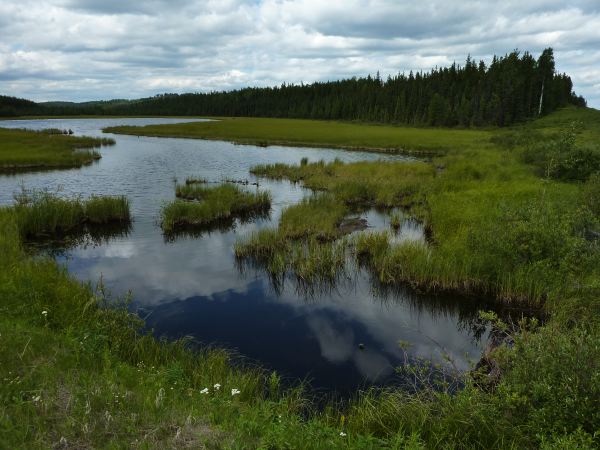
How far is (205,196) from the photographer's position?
30.3 m

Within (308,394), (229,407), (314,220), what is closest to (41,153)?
(314,220)

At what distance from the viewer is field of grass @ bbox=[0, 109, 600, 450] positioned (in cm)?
578

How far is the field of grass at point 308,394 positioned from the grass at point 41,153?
2996 centimetres

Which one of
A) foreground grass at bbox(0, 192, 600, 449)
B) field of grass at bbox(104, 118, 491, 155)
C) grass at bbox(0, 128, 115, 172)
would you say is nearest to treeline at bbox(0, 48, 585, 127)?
field of grass at bbox(104, 118, 491, 155)

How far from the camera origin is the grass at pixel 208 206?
24.6 m

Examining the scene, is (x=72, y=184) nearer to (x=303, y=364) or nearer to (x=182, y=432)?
(x=303, y=364)

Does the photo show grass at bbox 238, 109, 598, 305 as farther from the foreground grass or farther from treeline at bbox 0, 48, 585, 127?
treeline at bbox 0, 48, 585, 127

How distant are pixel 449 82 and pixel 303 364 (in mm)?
136860

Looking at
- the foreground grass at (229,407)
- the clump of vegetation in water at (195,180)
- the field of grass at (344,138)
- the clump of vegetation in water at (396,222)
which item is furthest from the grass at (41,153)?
the foreground grass at (229,407)

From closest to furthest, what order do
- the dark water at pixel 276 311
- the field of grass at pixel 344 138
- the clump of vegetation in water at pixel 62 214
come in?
the dark water at pixel 276 311
the clump of vegetation in water at pixel 62 214
the field of grass at pixel 344 138

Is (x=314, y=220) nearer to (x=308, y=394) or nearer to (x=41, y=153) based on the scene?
(x=308, y=394)

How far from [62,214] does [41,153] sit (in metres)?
33.3

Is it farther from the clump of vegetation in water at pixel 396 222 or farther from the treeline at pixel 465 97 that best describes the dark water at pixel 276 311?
the treeline at pixel 465 97

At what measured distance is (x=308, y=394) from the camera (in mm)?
9953
